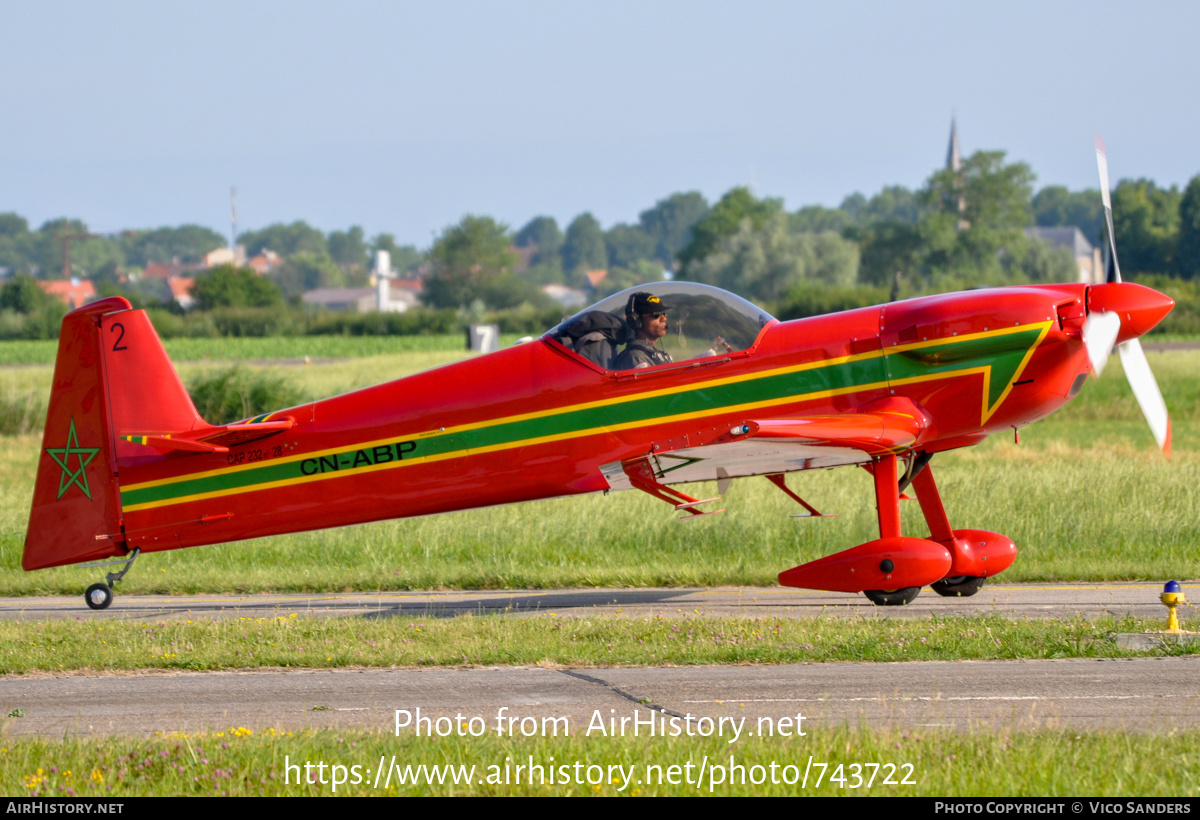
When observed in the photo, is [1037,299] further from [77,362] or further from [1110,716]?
[77,362]

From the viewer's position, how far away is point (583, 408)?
31.3ft

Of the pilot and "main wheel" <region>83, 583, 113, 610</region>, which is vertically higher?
the pilot

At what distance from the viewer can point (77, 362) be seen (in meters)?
10.5

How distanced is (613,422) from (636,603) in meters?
1.96

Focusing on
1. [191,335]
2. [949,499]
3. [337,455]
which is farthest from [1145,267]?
[337,455]

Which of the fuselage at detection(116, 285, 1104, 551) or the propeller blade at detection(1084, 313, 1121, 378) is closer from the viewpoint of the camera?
the propeller blade at detection(1084, 313, 1121, 378)

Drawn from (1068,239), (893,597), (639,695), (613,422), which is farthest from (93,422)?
(1068,239)

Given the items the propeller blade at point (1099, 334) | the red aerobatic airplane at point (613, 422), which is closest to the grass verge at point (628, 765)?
the red aerobatic airplane at point (613, 422)

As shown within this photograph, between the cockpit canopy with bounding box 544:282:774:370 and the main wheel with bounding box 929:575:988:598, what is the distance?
2954 millimetres

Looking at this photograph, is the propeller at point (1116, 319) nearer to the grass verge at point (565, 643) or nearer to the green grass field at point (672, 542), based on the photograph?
the grass verge at point (565, 643)

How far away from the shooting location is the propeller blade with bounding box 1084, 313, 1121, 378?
9172 mm

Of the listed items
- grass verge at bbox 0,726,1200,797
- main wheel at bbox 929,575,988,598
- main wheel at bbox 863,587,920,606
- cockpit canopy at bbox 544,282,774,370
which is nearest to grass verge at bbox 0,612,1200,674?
main wheel at bbox 863,587,920,606

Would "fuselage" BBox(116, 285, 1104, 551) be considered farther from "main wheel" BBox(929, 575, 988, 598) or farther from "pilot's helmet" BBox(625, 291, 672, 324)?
"main wheel" BBox(929, 575, 988, 598)

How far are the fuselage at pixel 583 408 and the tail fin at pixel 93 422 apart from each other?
0.56 metres
